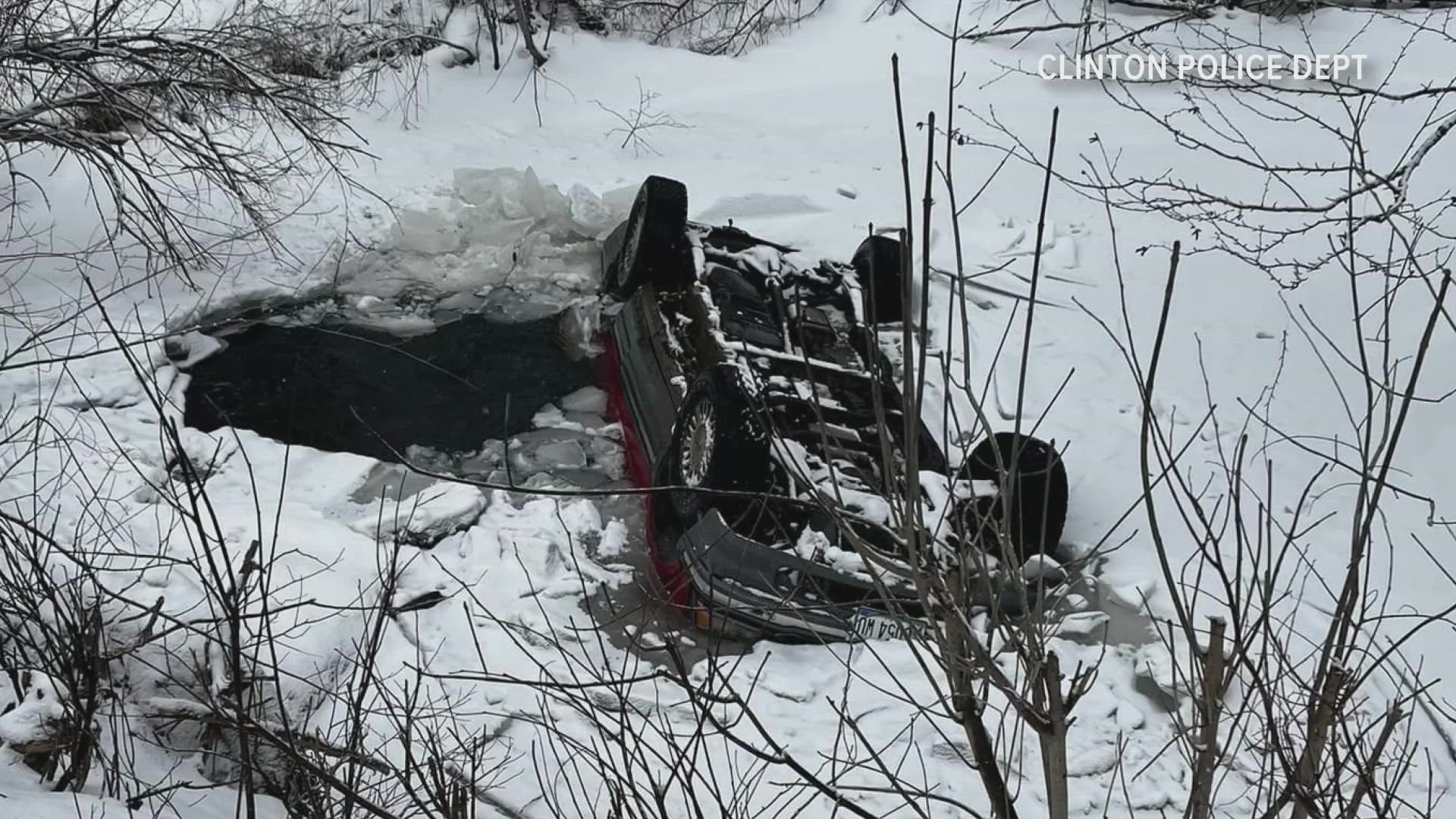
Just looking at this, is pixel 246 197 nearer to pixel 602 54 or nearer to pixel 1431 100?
pixel 602 54

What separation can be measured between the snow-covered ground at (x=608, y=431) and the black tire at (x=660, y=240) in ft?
2.81

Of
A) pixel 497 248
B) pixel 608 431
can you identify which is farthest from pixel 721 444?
pixel 497 248

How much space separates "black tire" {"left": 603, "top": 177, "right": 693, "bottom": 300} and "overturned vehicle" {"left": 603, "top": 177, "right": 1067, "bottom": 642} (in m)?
0.01

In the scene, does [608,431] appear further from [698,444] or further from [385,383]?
[698,444]

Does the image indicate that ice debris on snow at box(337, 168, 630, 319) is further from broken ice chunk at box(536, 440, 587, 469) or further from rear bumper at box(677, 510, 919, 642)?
rear bumper at box(677, 510, 919, 642)

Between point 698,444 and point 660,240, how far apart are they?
2.28 meters

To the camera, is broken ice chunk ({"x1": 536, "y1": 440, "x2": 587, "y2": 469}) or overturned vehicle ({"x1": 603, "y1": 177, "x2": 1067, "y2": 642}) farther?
broken ice chunk ({"x1": 536, "y1": 440, "x2": 587, "y2": 469})

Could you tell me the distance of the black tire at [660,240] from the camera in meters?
7.15

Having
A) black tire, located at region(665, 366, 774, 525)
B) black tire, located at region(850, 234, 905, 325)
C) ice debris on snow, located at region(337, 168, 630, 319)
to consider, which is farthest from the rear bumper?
ice debris on snow, located at region(337, 168, 630, 319)

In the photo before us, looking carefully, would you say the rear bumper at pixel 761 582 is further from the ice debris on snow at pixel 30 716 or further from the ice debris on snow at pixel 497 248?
the ice debris on snow at pixel 497 248

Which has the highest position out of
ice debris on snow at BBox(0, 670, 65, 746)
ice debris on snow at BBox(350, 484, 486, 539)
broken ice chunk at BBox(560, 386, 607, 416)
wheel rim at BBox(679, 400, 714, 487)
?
wheel rim at BBox(679, 400, 714, 487)

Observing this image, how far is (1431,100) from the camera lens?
10625 mm

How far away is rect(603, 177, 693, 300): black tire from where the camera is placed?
7.15 meters

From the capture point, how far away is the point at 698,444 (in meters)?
5.28
